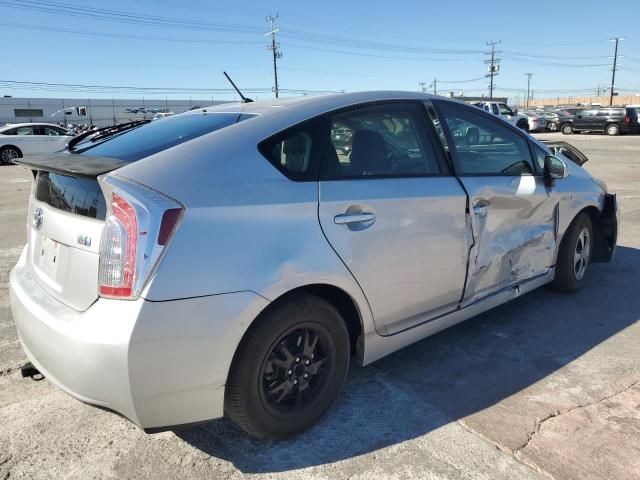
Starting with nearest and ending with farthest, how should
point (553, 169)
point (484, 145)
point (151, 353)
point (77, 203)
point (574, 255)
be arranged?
point (151, 353)
point (77, 203)
point (484, 145)
point (553, 169)
point (574, 255)

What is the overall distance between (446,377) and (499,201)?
1174mm

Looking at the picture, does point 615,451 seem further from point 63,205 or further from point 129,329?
point 63,205

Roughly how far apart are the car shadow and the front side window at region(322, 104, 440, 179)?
1.24 m

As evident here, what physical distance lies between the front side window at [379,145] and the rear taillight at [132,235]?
0.81 meters

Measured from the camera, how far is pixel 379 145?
2.88 metres

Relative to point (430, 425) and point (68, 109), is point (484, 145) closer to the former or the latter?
point (430, 425)

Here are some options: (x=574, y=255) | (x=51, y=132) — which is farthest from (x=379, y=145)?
(x=51, y=132)

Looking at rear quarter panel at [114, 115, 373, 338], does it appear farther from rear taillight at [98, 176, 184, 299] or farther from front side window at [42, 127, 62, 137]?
front side window at [42, 127, 62, 137]

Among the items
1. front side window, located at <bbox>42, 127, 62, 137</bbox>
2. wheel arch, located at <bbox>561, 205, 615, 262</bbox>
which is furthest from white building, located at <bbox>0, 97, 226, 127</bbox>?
wheel arch, located at <bbox>561, 205, 615, 262</bbox>

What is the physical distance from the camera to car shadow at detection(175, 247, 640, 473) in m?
2.53

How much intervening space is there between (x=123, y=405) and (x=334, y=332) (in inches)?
39.5

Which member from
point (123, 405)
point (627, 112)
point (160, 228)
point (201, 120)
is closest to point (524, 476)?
point (123, 405)

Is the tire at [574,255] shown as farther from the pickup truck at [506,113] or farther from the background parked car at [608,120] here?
the background parked car at [608,120]

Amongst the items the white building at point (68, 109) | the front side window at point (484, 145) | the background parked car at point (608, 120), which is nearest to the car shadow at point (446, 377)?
the front side window at point (484, 145)
